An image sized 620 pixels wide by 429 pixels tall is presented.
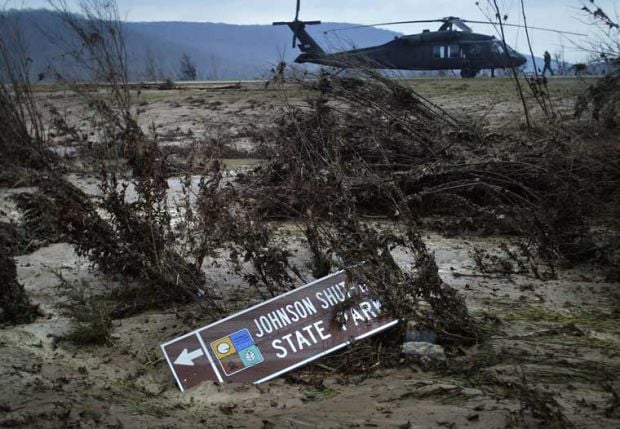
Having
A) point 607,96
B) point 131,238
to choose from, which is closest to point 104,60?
point 131,238

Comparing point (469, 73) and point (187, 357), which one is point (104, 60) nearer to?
point (187, 357)

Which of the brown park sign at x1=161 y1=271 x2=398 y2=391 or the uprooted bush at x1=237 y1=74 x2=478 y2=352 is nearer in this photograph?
the brown park sign at x1=161 y1=271 x2=398 y2=391

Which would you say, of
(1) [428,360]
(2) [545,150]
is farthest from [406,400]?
(2) [545,150]

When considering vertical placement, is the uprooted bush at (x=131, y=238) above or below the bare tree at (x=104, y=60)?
below

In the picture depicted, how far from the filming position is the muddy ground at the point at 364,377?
3.03m

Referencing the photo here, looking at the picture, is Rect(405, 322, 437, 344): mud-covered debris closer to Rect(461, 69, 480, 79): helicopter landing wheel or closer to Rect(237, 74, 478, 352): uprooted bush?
Rect(237, 74, 478, 352): uprooted bush

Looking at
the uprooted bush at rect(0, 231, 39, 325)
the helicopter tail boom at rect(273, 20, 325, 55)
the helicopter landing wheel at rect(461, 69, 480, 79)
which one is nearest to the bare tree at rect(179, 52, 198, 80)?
the helicopter tail boom at rect(273, 20, 325, 55)

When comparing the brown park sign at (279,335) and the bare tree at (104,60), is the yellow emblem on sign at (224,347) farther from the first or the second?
the bare tree at (104,60)

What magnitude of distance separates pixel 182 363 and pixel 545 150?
4.20m

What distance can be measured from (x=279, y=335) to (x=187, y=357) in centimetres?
53

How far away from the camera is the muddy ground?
303cm

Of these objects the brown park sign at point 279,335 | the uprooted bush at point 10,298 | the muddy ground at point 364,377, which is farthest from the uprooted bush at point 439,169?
the uprooted bush at point 10,298

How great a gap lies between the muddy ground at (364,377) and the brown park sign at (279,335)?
0.33 ft

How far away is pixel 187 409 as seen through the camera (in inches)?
130
